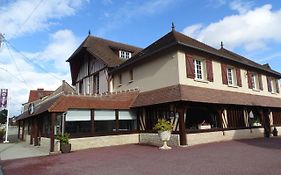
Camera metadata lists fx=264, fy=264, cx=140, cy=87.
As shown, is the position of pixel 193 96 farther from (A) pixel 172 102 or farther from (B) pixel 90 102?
(B) pixel 90 102

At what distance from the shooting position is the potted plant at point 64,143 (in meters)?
13.3

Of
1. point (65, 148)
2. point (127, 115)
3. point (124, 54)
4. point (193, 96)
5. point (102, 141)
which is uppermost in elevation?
point (124, 54)

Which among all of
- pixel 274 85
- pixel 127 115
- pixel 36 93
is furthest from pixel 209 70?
pixel 36 93

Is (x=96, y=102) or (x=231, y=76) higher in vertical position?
(x=231, y=76)

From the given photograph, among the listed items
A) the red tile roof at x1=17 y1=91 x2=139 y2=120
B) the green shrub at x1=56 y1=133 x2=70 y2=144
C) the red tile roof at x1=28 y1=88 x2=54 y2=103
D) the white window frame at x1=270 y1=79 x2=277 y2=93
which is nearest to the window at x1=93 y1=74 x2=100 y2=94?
the red tile roof at x1=17 y1=91 x2=139 y2=120

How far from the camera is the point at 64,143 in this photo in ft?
44.1

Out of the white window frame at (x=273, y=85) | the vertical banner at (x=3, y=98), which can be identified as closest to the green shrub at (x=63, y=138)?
the vertical banner at (x=3, y=98)

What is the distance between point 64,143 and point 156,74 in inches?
270

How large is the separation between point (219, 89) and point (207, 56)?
2.31 metres

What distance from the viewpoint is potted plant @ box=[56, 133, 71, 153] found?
13328 mm

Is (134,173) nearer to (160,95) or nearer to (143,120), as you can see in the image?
(160,95)

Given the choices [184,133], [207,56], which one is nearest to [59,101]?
[184,133]

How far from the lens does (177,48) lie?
15078mm

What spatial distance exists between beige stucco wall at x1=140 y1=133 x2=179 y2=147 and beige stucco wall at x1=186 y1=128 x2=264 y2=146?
0.67 metres
